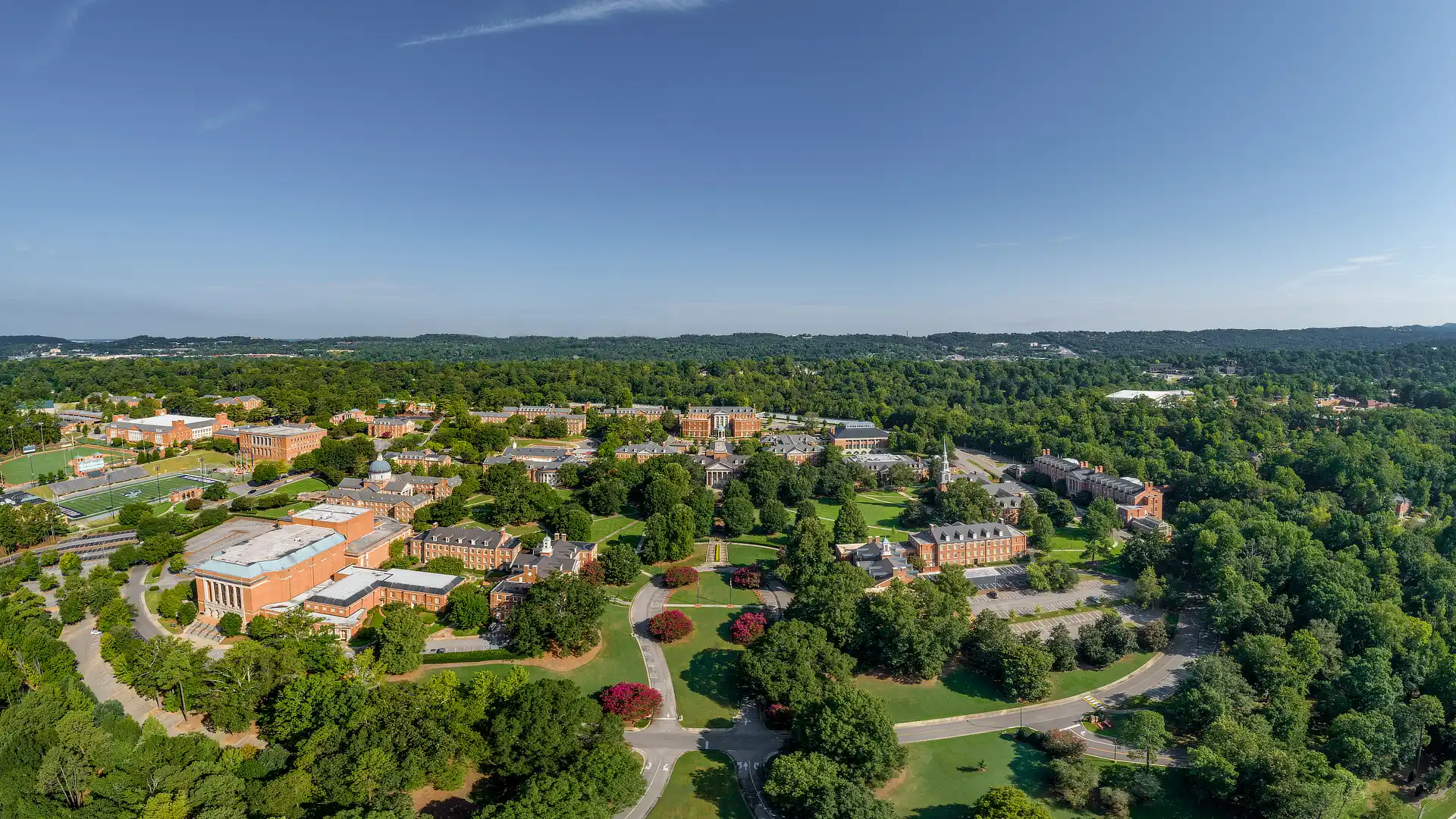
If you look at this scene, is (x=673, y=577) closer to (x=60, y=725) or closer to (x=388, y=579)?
(x=388, y=579)

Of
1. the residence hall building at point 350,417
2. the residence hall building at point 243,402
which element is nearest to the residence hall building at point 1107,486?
the residence hall building at point 350,417

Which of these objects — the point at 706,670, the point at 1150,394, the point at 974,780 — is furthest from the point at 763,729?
the point at 1150,394

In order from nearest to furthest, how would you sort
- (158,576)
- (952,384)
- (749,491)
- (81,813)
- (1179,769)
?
(81,813), (1179,769), (158,576), (749,491), (952,384)

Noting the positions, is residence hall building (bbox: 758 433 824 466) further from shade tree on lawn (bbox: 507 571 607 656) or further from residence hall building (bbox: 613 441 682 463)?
shade tree on lawn (bbox: 507 571 607 656)

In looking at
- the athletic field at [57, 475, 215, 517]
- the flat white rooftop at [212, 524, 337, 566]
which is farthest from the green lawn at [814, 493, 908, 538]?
the athletic field at [57, 475, 215, 517]

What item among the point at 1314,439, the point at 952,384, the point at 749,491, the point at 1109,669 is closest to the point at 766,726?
the point at 1109,669

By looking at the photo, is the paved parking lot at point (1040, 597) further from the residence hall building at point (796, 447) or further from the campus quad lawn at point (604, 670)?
the residence hall building at point (796, 447)

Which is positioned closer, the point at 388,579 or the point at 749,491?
the point at 388,579
